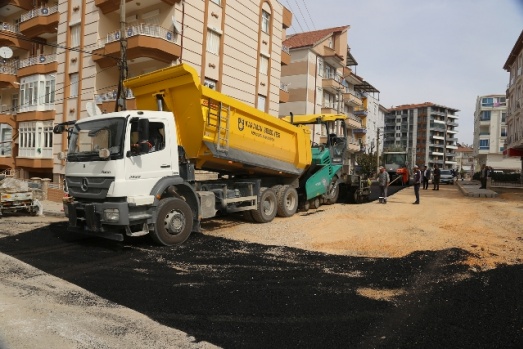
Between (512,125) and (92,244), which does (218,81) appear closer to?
(92,244)

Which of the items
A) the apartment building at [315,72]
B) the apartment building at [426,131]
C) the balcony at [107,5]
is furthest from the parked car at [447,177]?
the apartment building at [426,131]

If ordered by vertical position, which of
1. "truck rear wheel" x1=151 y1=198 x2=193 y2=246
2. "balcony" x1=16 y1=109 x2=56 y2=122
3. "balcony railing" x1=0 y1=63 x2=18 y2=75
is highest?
"balcony railing" x1=0 y1=63 x2=18 y2=75

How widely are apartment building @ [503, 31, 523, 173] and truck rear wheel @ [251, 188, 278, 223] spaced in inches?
1300

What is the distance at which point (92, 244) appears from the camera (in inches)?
334

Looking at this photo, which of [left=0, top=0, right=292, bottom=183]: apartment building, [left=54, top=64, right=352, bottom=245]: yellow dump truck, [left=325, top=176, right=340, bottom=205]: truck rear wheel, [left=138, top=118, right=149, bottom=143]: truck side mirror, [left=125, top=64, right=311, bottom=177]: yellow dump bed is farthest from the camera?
[left=0, top=0, right=292, bottom=183]: apartment building

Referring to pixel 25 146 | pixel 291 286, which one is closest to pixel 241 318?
pixel 291 286

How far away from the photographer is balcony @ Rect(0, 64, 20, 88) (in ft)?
90.2

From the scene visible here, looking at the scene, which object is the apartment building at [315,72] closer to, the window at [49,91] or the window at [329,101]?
the window at [329,101]

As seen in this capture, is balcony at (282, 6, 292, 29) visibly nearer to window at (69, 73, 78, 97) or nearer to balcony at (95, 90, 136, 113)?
balcony at (95, 90, 136, 113)

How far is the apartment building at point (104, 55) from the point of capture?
19.8 meters

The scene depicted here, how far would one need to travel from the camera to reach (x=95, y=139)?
796cm

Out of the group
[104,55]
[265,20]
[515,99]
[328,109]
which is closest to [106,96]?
[104,55]

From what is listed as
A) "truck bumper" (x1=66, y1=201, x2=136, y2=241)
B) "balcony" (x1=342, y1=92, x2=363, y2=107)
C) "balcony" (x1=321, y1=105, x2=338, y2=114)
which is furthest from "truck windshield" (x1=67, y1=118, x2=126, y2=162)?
"balcony" (x1=342, y1=92, x2=363, y2=107)

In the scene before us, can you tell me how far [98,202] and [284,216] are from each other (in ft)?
20.1
